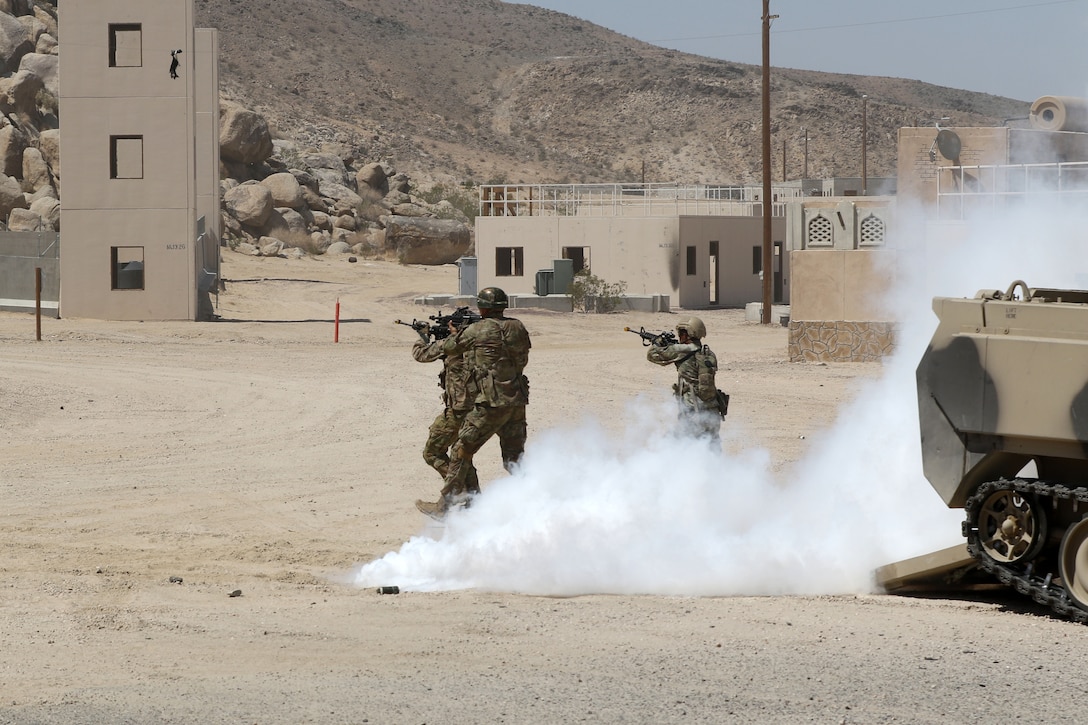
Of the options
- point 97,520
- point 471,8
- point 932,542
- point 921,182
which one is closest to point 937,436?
point 932,542

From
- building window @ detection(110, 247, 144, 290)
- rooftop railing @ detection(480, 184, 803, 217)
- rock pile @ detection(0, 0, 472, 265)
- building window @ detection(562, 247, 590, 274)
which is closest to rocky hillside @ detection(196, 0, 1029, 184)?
rock pile @ detection(0, 0, 472, 265)

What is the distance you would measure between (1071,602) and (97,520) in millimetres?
8193

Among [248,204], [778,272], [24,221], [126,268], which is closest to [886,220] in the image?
[126,268]

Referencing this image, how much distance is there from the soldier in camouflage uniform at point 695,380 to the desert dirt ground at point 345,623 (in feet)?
8.47

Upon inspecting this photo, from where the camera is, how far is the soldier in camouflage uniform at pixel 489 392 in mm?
10922

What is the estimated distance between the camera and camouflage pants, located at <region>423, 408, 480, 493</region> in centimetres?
1112

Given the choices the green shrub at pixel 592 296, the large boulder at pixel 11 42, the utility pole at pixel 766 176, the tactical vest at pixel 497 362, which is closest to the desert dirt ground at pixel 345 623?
the tactical vest at pixel 497 362

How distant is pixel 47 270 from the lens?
116 ft

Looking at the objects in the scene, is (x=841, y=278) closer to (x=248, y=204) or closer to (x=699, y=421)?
(x=699, y=421)

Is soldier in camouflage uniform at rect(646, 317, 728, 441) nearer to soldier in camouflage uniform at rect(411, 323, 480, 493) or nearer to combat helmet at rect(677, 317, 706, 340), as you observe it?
combat helmet at rect(677, 317, 706, 340)

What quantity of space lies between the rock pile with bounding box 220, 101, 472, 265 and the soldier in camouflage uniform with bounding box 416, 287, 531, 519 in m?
46.0

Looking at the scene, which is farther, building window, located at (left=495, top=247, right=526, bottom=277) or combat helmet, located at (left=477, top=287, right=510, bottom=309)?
building window, located at (left=495, top=247, right=526, bottom=277)

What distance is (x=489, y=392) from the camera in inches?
429

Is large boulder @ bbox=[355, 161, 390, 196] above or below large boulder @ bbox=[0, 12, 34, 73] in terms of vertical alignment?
below
